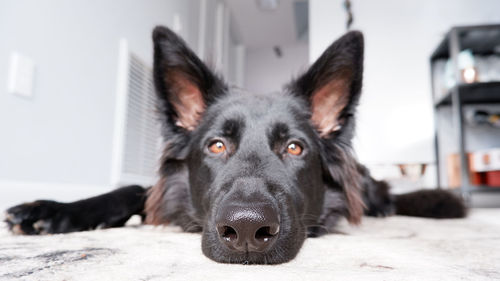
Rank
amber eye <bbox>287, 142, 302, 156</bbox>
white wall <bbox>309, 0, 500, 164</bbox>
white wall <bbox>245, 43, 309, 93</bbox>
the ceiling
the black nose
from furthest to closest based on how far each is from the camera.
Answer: white wall <bbox>245, 43, 309, 93</bbox> → the ceiling → white wall <bbox>309, 0, 500, 164</bbox> → amber eye <bbox>287, 142, 302, 156</bbox> → the black nose

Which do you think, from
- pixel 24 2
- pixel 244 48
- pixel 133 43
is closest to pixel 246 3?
pixel 244 48

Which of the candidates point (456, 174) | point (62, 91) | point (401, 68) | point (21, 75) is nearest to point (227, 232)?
point (21, 75)

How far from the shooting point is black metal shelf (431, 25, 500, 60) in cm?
424

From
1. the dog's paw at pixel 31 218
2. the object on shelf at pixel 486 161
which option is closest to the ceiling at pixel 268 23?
the object on shelf at pixel 486 161

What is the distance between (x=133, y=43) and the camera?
3682 millimetres

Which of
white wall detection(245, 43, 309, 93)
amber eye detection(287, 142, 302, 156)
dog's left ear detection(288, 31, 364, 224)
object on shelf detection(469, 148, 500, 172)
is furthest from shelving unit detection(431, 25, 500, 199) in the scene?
white wall detection(245, 43, 309, 93)

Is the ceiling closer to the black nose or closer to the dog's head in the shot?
the dog's head

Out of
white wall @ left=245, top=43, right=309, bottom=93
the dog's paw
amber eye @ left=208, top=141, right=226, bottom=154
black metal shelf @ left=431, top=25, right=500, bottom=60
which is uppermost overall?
white wall @ left=245, top=43, right=309, bottom=93

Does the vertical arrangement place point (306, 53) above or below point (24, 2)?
above

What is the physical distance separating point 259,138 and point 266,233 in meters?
0.53

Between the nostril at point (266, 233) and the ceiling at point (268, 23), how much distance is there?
25.4 ft

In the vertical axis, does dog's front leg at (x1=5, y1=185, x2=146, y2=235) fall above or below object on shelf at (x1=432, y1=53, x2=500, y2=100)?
below

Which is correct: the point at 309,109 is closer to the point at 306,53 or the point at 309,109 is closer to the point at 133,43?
the point at 133,43

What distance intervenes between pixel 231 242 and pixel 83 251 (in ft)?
1.41
